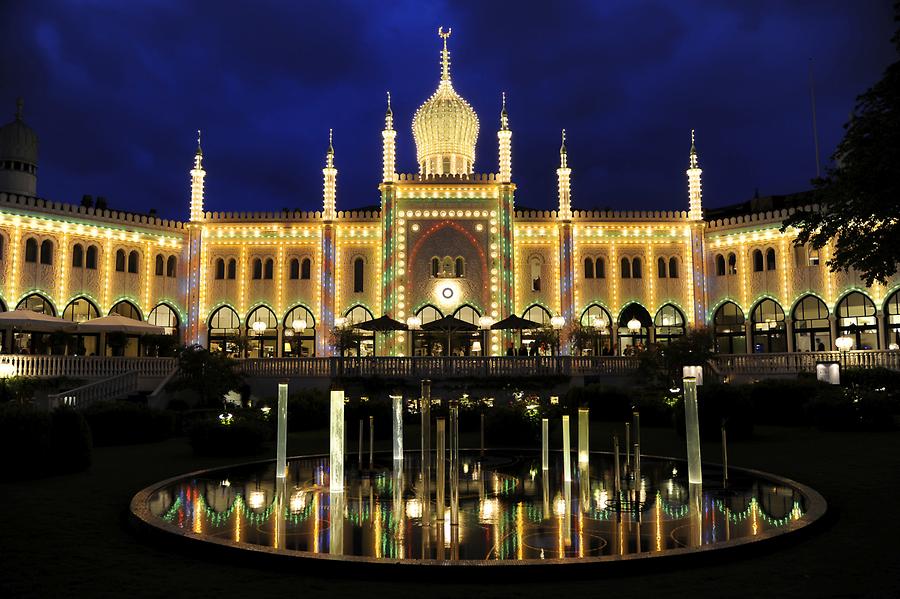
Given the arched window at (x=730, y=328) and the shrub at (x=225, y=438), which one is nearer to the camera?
the shrub at (x=225, y=438)

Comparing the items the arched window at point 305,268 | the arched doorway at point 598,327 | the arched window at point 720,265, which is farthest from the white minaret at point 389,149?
the arched window at point 720,265

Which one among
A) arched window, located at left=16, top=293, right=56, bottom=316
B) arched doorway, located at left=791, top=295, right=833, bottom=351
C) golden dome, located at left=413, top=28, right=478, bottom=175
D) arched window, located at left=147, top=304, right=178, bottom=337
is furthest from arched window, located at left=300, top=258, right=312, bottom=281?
arched doorway, located at left=791, top=295, right=833, bottom=351

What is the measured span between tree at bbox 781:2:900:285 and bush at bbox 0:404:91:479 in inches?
650

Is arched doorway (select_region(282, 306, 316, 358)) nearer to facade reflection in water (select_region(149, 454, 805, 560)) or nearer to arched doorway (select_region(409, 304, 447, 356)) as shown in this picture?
arched doorway (select_region(409, 304, 447, 356))

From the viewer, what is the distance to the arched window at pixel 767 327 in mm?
43469

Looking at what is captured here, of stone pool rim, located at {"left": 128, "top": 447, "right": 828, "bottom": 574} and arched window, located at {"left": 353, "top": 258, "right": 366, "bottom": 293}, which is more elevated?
arched window, located at {"left": 353, "top": 258, "right": 366, "bottom": 293}

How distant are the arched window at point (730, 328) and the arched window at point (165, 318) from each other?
31.8m

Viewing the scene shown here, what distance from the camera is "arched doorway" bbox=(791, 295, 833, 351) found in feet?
140

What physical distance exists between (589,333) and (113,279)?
26784 mm

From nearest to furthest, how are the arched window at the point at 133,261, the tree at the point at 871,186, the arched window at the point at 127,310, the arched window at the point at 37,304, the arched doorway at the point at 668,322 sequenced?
1. the tree at the point at 871,186
2. the arched window at the point at 37,304
3. the arched window at the point at 127,310
4. the arched window at the point at 133,261
5. the arched doorway at the point at 668,322

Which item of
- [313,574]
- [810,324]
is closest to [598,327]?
[810,324]

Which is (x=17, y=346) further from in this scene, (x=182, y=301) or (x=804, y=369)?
(x=804, y=369)

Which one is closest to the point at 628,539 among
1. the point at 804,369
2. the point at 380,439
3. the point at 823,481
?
the point at 823,481

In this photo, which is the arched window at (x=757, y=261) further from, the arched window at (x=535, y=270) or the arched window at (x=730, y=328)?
the arched window at (x=535, y=270)
